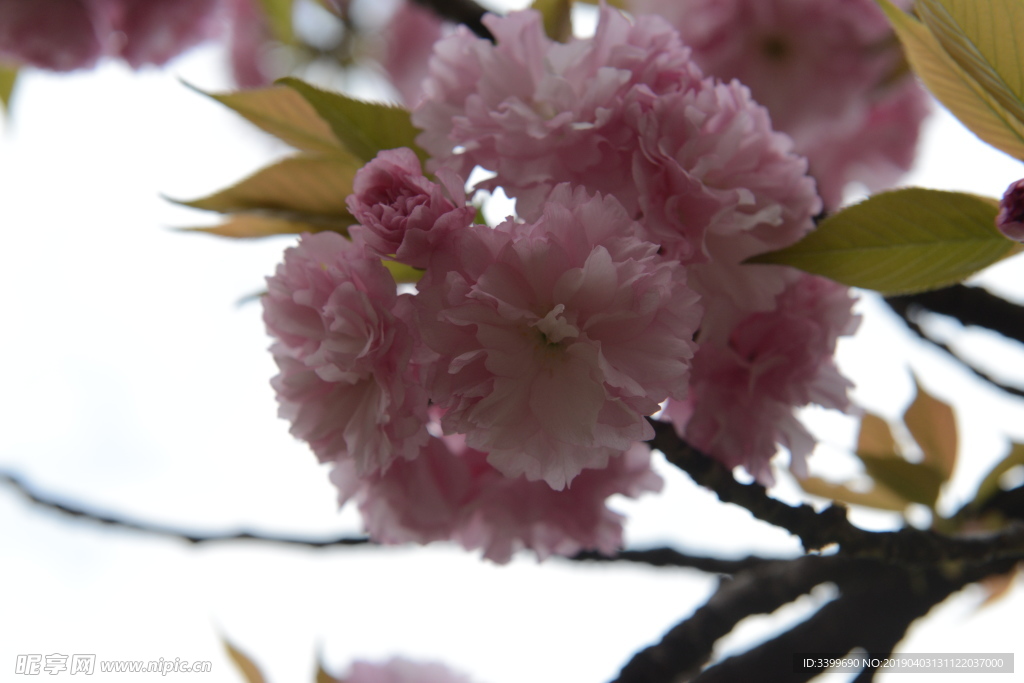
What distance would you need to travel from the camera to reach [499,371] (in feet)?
1.48

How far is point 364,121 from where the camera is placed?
639 mm

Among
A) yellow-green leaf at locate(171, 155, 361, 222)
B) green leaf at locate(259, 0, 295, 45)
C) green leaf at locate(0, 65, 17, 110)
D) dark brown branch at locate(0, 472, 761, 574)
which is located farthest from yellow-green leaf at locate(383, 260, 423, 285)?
green leaf at locate(259, 0, 295, 45)

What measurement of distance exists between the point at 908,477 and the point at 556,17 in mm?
746

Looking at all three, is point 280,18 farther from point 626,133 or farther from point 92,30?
point 626,133

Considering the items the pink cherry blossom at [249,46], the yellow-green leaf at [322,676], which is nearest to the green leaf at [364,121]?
the yellow-green leaf at [322,676]

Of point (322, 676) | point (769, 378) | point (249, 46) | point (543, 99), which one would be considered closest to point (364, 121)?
point (543, 99)

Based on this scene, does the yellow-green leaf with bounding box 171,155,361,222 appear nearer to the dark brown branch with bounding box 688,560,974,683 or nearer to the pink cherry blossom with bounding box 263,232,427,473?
the pink cherry blossom with bounding box 263,232,427,473

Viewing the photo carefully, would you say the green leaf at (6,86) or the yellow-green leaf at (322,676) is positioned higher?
the green leaf at (6,86)

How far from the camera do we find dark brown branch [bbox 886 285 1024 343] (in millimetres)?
805

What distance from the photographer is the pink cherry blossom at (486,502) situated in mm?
609

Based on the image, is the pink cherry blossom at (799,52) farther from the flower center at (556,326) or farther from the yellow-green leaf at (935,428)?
the flower center at (556,326)

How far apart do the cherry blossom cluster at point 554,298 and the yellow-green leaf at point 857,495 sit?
0.45m

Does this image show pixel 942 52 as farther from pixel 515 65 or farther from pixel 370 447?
pixel 370 447

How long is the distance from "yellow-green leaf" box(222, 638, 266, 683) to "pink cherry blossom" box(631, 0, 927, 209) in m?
1.09
